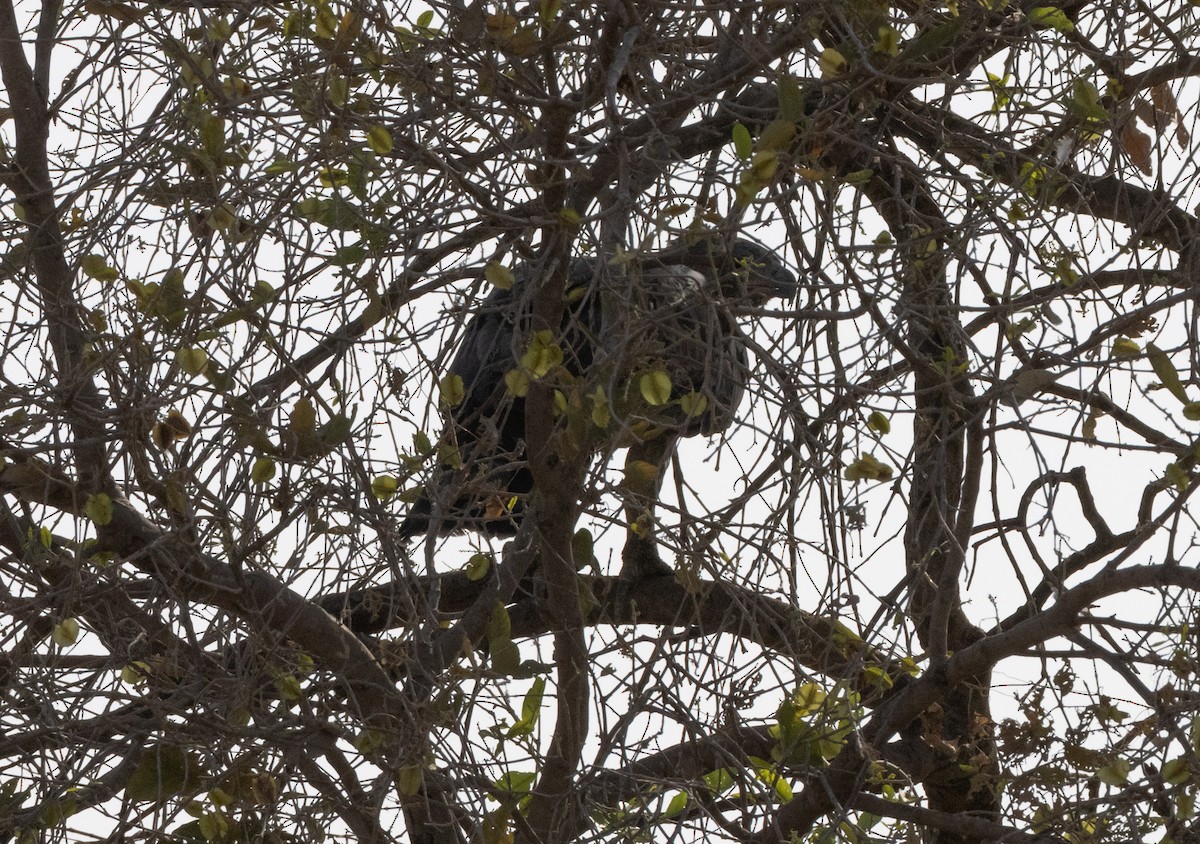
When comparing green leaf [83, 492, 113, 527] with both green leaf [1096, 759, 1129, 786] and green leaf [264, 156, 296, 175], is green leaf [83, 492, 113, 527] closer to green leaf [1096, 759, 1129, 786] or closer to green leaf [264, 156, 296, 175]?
green leaf [264, 156, 296, 175]

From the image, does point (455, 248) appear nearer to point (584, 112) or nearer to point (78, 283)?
point (584, 112)

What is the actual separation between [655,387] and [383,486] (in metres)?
0.44

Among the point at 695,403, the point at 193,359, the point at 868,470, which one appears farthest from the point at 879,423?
the point at 193,359

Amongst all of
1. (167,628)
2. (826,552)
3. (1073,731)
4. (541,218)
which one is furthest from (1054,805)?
(167,628)

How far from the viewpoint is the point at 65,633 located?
6.12 feet

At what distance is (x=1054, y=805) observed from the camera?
231 centimetres

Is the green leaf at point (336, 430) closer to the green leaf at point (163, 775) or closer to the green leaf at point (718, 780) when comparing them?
the green leaf at point (163, 775)

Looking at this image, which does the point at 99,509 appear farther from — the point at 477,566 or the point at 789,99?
the point at 789,99

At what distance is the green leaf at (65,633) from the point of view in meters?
1.86

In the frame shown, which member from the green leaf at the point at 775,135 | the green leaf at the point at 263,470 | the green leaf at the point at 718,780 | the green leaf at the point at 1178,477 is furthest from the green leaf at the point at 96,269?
the green leaf at the point at 1178,477

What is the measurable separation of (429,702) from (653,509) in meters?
0.46

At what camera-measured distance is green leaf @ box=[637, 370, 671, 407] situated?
1.58 m

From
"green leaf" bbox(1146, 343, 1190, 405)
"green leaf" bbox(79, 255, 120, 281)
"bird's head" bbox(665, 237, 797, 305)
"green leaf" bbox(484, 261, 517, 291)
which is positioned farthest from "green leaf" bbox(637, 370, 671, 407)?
"green leaf" bbox(79, 255, 120, 281)

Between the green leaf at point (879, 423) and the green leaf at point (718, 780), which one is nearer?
the green leaf at point (879, 423)
